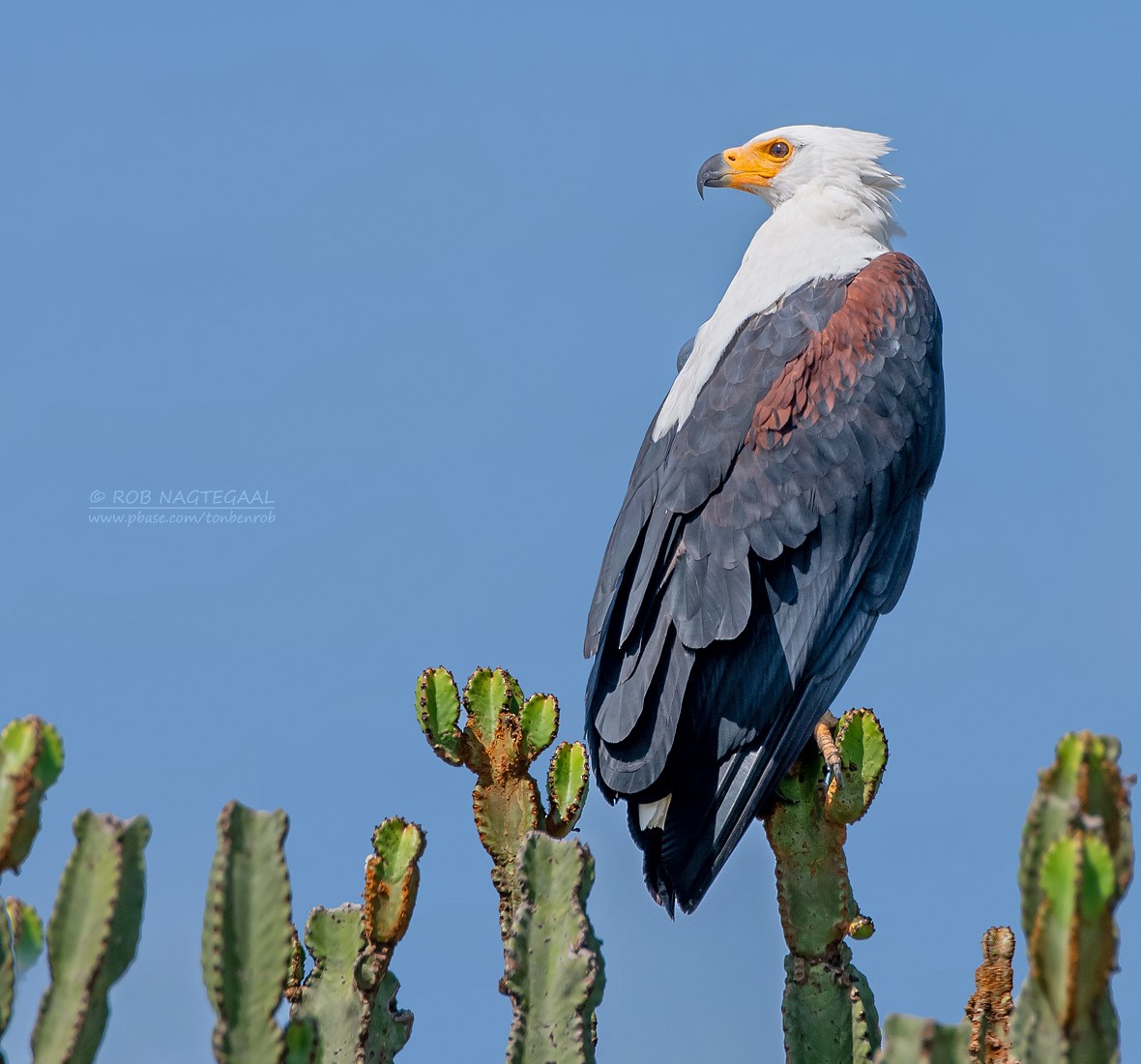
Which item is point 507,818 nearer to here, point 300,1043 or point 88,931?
point 300,1043

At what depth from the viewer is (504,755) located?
4.93 metres

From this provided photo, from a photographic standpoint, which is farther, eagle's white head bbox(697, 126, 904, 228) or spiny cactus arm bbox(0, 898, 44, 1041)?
eagle's white head bbox(697, 126, 904, 228)

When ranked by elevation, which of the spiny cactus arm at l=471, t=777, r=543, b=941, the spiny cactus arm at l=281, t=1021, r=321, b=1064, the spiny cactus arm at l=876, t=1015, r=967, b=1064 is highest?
the spiny cactus arm at l=471, t=777, r=543, b=941

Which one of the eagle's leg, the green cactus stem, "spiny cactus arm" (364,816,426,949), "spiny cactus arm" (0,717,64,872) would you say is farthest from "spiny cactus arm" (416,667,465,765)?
"spiny cactus arm" (0,717,64,872)

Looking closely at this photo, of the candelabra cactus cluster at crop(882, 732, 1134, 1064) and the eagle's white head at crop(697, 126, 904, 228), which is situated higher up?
the eagle's white head at crop(697, 126, 904, 228)

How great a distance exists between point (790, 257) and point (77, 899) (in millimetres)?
4532

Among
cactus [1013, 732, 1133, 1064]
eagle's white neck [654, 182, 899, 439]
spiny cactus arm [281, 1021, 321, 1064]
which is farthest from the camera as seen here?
eagle's white neck [654, 182, 899, 439]

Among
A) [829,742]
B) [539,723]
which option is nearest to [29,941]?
[539,723]

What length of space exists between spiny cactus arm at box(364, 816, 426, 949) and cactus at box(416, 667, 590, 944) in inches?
19.3

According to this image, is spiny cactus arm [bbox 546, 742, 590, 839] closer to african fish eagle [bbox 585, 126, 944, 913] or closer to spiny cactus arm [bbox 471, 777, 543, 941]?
spiny cactus arm [bbox 471, 777, 543, 941]

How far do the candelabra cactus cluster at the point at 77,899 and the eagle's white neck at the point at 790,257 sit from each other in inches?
139

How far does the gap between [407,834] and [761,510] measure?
6.33ft

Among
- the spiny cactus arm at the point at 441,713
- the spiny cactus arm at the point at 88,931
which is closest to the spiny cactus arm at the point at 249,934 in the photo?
the spiny cactus arm at the point at 88,931

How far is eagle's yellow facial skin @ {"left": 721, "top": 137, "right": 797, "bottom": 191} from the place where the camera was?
7.37 m
